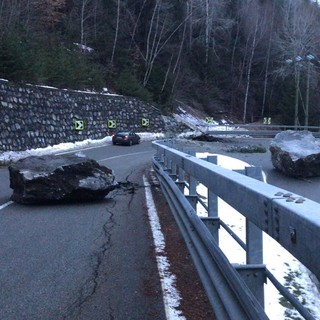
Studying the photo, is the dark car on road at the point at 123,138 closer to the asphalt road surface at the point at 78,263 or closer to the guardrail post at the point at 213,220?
the asphalt road surface at the point at 78,263

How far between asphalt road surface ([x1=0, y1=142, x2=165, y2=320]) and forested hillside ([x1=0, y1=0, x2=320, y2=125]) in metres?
22.2

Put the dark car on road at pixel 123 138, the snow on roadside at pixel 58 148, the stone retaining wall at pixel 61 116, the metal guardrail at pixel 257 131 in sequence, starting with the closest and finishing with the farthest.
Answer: the snow on roadside at pixel 58 148, the stone retaining wall at pixel 61 116, the metal guardrail at pixel 257 131, the dark car on road at pixel 123 138

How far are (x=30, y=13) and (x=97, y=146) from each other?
14.1m

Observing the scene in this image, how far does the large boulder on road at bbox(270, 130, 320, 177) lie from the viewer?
75.2 ft

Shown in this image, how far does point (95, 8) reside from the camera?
2186 inches

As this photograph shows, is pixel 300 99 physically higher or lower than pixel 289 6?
lower

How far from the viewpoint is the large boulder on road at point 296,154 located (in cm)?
2292

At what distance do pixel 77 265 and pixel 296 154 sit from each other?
60.3 feet

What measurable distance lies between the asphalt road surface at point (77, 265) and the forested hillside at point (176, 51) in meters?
22.2

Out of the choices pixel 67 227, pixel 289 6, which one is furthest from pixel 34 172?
pixel 289 6

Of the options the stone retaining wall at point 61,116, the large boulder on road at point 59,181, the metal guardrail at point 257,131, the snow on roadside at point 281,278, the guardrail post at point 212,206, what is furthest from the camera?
the metal guardrail at point 257,131

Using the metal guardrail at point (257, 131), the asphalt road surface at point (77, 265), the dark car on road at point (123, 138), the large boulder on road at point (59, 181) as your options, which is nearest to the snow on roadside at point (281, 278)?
the asphalt road surface at point (77, 265)

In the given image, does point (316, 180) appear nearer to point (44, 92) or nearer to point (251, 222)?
point (44, 92)

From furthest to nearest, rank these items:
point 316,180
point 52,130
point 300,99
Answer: point 300,99 < point 52,130 < point 316,180
